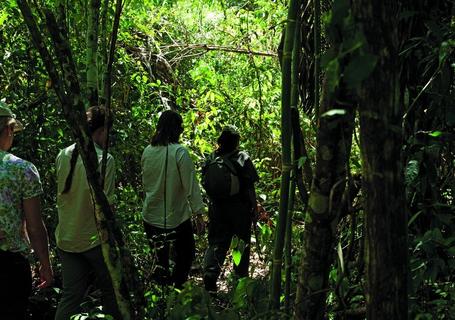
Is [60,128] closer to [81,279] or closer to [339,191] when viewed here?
[81,279]

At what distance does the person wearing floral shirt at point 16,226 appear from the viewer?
10.4 feet

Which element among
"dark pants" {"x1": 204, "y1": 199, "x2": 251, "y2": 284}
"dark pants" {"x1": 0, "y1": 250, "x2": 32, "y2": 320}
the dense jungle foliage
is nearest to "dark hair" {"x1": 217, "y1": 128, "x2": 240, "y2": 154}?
"dark pants" {"x1": 204, "y1": 199, "x2": 251, "y2": 284}

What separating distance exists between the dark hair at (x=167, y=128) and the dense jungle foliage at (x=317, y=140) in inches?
26.1

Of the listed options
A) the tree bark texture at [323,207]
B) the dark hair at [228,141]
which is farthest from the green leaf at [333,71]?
the dark hair at [228,141]

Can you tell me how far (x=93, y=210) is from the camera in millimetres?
3518

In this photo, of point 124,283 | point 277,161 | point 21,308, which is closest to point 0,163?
point 21,308

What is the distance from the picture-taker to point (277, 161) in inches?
298

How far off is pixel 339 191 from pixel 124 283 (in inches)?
36.1

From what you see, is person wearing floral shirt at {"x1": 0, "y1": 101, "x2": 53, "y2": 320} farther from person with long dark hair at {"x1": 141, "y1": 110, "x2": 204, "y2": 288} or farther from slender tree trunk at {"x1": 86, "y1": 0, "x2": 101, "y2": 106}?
person with long dark hair at {"x1": 141, "y1": 110, "x2": 204, "y2": 288}

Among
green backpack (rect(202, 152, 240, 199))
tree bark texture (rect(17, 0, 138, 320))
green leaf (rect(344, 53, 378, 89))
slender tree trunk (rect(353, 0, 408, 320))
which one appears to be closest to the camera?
green leaf (rect(344, 53, 378, 89))

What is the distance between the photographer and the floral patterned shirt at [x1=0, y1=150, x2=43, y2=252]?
3.17m

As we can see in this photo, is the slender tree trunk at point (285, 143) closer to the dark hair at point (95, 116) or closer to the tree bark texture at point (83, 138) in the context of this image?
the tree bark texture at point (83, 138)

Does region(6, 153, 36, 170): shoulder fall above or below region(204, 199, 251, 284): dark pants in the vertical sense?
above

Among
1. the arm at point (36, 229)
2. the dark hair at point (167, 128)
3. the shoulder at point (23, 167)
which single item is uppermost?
the dark hair at point (167, 128)
